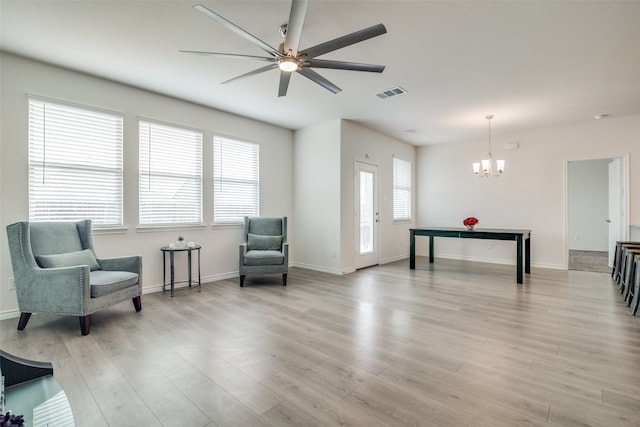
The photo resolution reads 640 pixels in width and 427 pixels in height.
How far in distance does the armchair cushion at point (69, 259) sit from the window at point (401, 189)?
5711mm

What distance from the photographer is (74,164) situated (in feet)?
11.8

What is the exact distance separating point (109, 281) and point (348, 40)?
3.24 metres

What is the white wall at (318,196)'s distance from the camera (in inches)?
214

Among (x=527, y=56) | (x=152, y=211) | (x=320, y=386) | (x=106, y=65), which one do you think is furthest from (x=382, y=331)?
(x=106, y=65)

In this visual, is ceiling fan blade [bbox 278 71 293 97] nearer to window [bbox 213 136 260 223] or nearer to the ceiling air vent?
the ceiling air vent

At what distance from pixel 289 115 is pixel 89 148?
9.68 feet

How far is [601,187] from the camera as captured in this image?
307 inches

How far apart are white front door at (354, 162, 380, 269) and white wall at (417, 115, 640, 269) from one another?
6.67 feet

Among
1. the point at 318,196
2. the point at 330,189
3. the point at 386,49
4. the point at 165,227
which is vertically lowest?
the point at 165,227

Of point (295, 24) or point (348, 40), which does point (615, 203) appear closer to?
point (348, 40)

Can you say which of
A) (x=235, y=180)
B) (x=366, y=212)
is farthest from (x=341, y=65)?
(x=366, y=212)

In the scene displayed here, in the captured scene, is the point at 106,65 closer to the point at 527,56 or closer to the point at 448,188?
the point at 527,56

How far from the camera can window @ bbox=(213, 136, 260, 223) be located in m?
5.00

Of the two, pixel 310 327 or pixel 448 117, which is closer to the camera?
pixel 310 327
